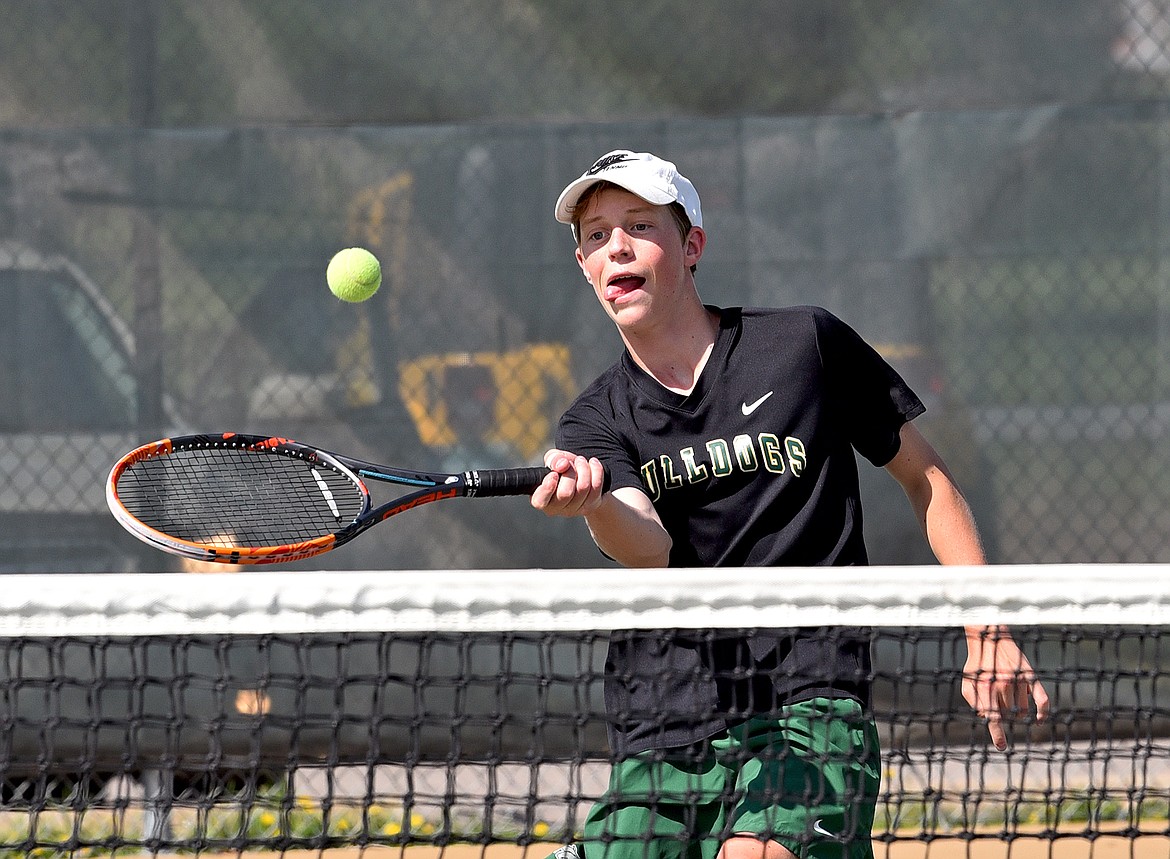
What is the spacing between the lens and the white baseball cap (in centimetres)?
216

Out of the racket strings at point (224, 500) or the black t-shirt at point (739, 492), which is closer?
the black t-shirt at point (739, 492)

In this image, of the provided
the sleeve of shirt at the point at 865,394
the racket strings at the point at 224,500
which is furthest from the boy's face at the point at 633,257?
the racket strings at the point at 224,500

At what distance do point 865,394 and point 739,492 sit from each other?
308mm

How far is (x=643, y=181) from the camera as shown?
2.16 meters

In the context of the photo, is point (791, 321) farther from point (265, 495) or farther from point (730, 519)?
point (265, 495)

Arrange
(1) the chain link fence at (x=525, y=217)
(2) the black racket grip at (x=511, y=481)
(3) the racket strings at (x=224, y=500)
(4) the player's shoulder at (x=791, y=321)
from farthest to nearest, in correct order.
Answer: (1) the chain link fence at (x=525, y=217) → (3) the racket strings at (x=224, y=500) → (4) the player's shoulder at (x=791, y=321) → (2) the black racket grip at (x=511, y=481)

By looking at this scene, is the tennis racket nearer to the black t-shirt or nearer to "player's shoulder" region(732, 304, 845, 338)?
the black t-shirt

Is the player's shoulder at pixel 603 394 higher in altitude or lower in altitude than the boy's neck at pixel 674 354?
lower

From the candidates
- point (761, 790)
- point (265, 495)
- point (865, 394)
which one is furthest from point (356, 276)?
point (761, 790)

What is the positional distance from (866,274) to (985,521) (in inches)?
31.4


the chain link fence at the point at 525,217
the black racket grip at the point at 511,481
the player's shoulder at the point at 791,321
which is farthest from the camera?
the chain link fence at the point at 525,217

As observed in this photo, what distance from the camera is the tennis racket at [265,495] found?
205 cm

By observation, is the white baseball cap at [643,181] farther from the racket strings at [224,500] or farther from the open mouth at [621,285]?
the racket strings at [224,500]

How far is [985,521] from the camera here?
3928 mm
